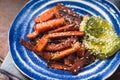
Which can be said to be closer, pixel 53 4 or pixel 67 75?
pixel 67 75

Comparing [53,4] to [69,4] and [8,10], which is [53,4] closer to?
[69,4]

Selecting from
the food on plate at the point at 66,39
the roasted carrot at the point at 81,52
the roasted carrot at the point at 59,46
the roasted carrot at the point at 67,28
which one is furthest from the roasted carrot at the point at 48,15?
the roasted carrot at the point at 81,52

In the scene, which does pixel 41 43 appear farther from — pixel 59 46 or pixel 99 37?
pixel 99 37

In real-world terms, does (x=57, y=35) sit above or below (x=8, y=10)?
below

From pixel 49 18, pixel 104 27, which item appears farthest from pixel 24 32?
pixel 104 27

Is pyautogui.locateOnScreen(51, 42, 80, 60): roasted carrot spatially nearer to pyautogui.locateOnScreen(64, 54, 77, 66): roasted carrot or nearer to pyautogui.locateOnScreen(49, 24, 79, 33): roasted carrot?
pyautogui.locateOnScreen(64, 54, 77, 66): roasted carrot

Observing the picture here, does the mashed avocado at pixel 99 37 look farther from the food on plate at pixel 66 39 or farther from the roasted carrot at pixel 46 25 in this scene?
the roasted carrot at pixel 46 25

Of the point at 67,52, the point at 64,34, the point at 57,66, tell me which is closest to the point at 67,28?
the point at 64,34

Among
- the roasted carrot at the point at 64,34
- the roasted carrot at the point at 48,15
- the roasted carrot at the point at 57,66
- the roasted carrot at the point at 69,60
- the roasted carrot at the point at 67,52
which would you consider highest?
the roasted carrot at the point at 48,15
